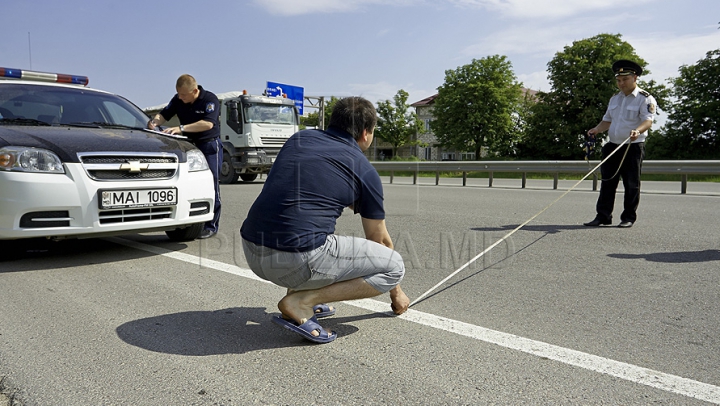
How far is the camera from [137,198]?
505 centimetres

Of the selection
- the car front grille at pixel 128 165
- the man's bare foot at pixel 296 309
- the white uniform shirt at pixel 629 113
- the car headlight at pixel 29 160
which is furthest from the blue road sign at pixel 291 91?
the man's bare foot at pixel 296 309

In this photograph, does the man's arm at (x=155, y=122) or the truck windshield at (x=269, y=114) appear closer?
the man's arm at (x=155, y=122)

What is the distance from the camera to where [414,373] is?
8.73ft

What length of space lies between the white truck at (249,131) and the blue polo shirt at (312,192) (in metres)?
14.9

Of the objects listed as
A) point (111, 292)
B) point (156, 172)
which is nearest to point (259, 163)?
point (156, 172)

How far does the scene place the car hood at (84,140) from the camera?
475 centimetres

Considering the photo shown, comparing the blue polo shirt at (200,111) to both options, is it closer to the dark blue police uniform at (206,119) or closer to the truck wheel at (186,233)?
the dark blue police uniform at (206,119)

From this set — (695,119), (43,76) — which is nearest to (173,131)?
(43,76)

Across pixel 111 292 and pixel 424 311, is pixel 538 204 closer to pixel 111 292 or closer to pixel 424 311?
pixel 424 311

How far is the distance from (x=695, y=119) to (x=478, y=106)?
1883 centimetres

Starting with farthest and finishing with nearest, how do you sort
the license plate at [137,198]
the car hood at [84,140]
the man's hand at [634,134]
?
the man's hand at [634,134] < the license plate at [137,198] < the car hood at [84,140]

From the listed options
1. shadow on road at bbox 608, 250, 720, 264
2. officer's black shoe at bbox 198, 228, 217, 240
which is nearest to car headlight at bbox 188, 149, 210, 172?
officer's black shoe at bbox 198, 228, 217, 240

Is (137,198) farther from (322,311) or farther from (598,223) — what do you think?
(598,223)

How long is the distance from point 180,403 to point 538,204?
8.84 metres
